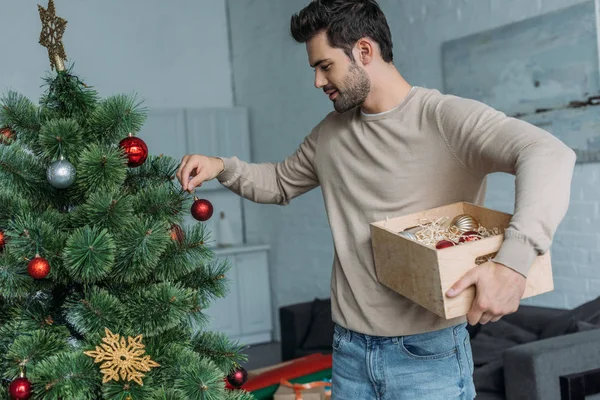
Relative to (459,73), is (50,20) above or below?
below

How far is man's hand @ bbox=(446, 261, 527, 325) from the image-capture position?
1.18m

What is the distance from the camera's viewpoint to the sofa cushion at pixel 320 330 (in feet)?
14.4

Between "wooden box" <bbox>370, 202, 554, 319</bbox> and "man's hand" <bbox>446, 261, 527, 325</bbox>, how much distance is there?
51mm

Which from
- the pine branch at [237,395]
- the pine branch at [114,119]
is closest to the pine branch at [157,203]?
the pine branch at [114,119]

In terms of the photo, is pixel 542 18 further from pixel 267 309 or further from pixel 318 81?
pixel 267 309

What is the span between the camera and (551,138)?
127 centimetres

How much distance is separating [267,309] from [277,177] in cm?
462

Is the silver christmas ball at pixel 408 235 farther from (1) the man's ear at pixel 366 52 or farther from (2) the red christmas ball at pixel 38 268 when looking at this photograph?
(2) the red christmas ball at pixel 38 268

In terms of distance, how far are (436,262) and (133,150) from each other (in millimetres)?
613

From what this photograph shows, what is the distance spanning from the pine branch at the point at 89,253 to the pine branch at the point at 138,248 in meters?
0.05

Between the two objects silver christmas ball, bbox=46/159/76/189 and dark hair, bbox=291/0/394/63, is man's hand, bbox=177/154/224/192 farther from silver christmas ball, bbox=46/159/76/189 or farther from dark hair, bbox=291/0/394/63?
dark hair, bbox=291/0/394/63

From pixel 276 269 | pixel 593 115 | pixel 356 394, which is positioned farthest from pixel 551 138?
pixel 276 269

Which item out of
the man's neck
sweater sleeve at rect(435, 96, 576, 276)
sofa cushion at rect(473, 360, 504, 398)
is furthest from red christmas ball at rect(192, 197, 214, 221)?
sofa cushion at rect(473, 360, 504, 398)

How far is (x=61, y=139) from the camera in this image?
1399 millimetres
